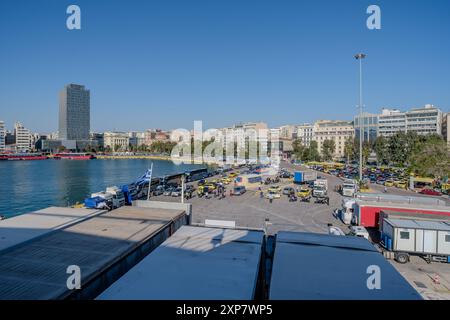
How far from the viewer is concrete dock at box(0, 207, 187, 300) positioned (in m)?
4.56

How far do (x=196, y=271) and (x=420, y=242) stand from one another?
26.7 ft

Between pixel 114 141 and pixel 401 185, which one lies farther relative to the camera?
pixel 114 141

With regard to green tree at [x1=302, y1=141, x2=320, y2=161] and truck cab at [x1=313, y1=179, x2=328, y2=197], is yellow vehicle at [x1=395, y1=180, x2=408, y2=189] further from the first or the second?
green tree at [x1=302, y1=141, x2=320, y2=161]

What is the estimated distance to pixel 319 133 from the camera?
254 ft

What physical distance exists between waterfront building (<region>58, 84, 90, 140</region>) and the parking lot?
115047 millimetres

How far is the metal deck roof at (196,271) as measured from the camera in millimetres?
4129

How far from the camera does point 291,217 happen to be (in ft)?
50.8

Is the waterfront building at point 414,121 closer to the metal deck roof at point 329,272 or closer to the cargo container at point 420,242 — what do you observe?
the cargo container at point 420,242

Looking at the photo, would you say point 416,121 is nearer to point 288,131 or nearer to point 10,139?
point 288,131

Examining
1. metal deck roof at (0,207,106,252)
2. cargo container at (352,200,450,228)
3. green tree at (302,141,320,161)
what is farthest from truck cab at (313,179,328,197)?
green tree at (302,141,320,161)

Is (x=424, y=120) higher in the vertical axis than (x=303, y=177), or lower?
higher

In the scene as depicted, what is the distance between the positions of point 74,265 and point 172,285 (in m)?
2.01

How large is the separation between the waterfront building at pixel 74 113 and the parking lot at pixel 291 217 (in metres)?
115

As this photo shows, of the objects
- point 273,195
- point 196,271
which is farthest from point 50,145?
point 196,271
